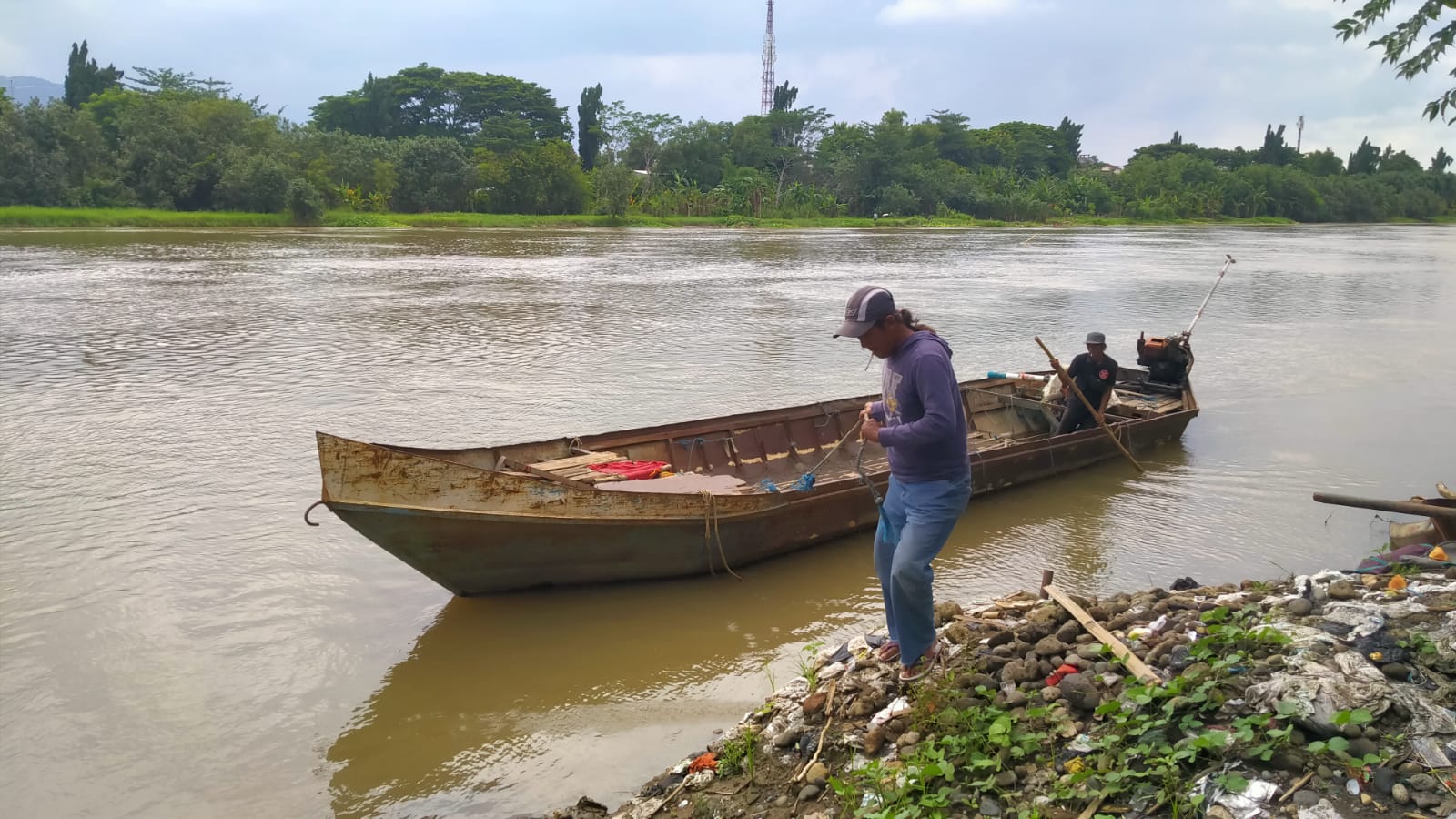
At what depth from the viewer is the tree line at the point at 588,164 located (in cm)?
4878

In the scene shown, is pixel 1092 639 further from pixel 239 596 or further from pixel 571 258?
pixel 571 258

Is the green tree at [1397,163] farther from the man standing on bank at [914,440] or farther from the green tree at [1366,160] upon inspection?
the man standing on bank at [914,440]

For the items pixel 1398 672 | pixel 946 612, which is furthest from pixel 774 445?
pixel 1398 672

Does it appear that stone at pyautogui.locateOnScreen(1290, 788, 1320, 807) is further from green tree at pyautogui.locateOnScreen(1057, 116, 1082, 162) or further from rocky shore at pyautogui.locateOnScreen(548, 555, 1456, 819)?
green tree at pyautogui.locateOnScreen(1057, 116, 1082, 162)

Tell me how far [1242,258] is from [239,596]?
46046 mm

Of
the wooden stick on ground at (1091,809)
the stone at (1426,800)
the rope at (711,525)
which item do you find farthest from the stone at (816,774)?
the rope at (711,525)

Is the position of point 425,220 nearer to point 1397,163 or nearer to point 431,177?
point 431,177

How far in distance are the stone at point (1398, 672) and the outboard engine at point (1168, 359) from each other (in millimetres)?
9321

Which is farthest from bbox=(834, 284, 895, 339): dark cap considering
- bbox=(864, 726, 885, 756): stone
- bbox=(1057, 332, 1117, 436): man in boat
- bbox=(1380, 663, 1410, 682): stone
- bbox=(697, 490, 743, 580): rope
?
bbox=(1057, 332, 1117, 436): man in boat

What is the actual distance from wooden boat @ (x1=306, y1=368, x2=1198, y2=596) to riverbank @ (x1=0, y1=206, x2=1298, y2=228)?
45646 mm

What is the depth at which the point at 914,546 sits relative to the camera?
4.36 m

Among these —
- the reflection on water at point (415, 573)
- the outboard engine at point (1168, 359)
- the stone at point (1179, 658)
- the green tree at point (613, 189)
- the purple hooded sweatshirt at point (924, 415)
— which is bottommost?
the reflection on water at point (415, 573)

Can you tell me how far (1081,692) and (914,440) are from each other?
4.08 ft

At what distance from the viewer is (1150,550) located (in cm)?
890
